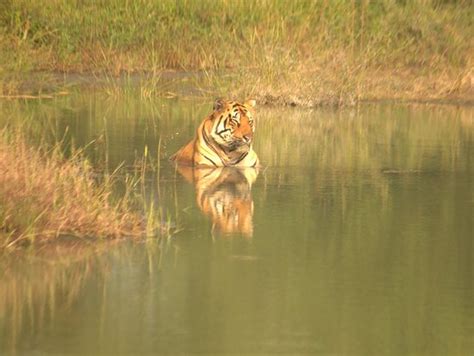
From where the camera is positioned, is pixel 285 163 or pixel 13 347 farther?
pixel 285 163

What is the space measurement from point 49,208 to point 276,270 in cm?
149

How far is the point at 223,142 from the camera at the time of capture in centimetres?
1324

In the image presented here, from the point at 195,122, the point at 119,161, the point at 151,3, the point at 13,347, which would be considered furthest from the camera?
the point at 151,3

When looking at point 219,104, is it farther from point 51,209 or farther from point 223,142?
point 51,209

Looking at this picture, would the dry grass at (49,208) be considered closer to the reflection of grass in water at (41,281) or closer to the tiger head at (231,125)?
the reflection of grass in water at (41,281)

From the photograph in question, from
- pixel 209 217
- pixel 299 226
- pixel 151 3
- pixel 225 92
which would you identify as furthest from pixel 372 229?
pixel 151 3

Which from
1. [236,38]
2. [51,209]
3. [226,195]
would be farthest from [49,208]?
[236,38]

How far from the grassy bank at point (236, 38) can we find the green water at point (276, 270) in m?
7.67

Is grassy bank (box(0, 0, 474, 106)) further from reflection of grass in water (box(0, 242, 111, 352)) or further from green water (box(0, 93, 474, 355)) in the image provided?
reflection of grass in water (box(0, 242, 111, 352))

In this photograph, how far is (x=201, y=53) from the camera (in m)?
23.2

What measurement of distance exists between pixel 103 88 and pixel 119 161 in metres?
8.75

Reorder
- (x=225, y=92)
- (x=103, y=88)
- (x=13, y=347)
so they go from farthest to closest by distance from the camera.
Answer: (x=103, y=88), (x=225, y=92), (x=13, y=347)

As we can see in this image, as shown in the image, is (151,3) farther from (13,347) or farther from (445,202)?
(13,347)

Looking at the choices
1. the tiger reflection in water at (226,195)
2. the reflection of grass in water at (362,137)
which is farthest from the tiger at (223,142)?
the reflection of grass in water at (362,137)
